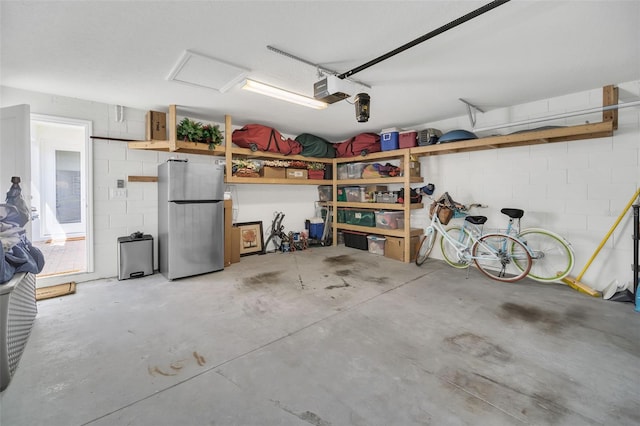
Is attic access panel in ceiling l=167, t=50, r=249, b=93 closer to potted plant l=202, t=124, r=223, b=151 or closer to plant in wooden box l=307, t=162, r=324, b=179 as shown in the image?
potted plant l=202, t=124, r=223, b=151

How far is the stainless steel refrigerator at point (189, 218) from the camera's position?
391 centimetres

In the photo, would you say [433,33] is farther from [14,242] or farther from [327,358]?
[14,242]

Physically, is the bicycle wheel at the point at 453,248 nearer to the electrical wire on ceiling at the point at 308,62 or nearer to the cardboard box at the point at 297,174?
the cardboard box at the point at 297,174

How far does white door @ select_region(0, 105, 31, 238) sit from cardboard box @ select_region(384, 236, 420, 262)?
16.9 ft

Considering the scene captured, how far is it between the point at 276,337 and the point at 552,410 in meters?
1.94

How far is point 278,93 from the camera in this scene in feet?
11.3

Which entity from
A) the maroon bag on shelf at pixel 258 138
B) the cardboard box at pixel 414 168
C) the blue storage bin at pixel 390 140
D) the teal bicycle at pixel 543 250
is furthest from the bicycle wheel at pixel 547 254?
the maroon bag on shelf at pixel 258 138

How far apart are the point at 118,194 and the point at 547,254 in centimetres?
639

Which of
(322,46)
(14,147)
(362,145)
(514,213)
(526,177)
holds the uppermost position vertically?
(322,46)

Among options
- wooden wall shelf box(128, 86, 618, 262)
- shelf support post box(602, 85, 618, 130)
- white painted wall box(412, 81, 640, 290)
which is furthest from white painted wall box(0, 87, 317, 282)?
shelf support post box(602, 85, 618, 130)

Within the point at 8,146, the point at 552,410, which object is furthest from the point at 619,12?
the point at 8,146

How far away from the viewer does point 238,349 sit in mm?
2256

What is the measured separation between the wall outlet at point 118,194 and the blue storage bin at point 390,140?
4472mm

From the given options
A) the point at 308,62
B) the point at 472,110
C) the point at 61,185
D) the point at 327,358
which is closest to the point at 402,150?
the point at 472,110
